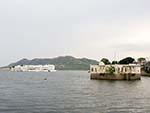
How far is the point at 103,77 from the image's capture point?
14388 cm

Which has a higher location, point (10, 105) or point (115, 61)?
point (115, 61)

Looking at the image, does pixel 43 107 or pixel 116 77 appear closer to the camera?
pixel 43 107

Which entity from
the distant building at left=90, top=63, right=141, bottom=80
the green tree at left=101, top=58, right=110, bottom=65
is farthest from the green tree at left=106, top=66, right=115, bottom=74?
the green tree at left=101, top=58, right=110, bottom=65

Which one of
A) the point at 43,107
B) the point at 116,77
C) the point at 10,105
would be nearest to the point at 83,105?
the point at 43,107

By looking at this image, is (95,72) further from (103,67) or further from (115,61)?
(115,61)

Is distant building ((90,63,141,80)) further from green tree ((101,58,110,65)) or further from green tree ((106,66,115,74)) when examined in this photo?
green tree ((101,58,110,65))

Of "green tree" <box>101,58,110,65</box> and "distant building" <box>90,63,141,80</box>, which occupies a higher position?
"green tree" <box>101,58,110,65</box>

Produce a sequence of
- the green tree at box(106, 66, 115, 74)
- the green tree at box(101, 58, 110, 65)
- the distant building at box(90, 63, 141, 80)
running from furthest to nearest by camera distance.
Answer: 1. the green tree at box(101, 58, 110, 65)
2. the distant building at box(90, 63, 141, 80)
3. the green tree at box(106, 66, 115, 74)

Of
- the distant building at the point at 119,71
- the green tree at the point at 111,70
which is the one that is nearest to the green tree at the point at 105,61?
the distant building at the point at 119,71

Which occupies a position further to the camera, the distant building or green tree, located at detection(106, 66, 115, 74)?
the distant building

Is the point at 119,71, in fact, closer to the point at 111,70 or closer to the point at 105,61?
the point at 111,70

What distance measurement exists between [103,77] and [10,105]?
3784 inches

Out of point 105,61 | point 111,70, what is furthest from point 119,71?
point 105,61

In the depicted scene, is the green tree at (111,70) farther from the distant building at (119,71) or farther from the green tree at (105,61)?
the green tree at (105,61)
